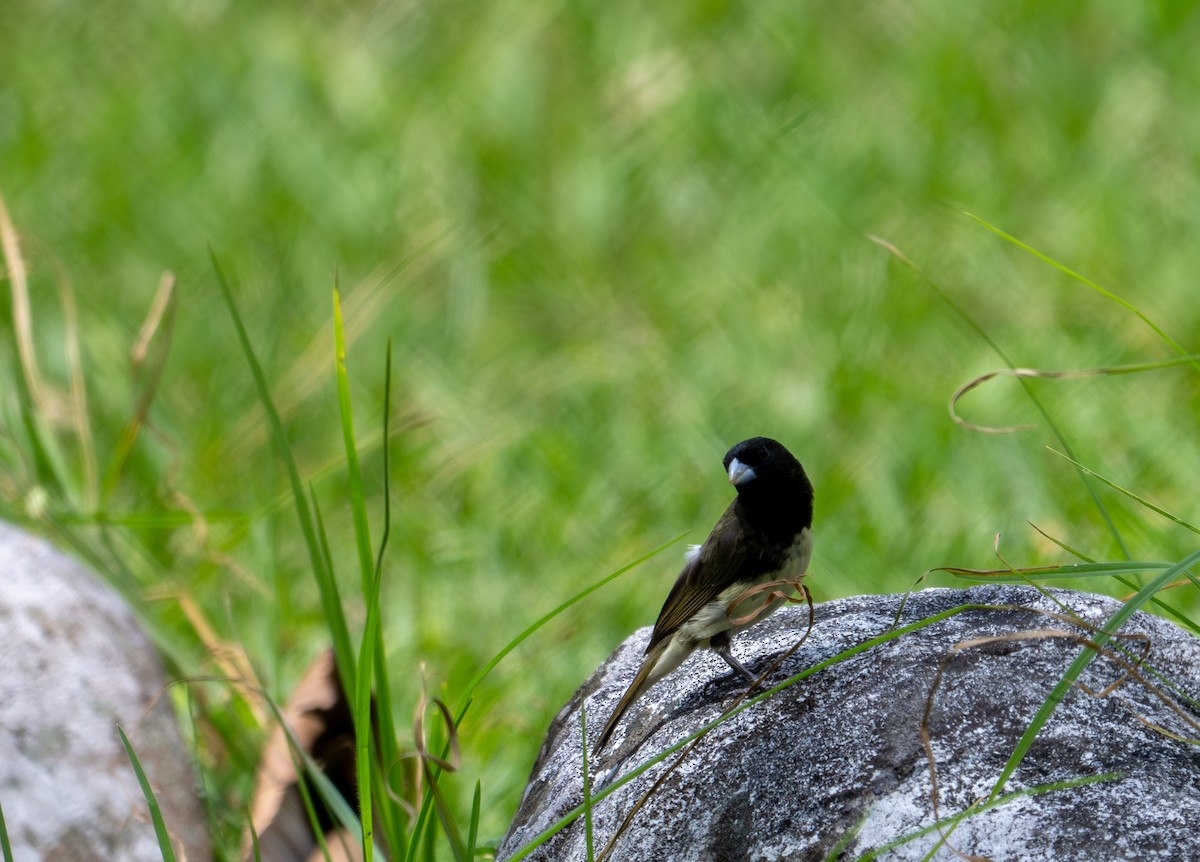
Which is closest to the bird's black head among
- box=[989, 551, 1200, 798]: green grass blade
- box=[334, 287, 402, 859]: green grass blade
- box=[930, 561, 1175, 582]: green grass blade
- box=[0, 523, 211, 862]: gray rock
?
box=[930, 561, 1175, 582]: green grass blade

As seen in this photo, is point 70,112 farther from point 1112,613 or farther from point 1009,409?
point 1112,613

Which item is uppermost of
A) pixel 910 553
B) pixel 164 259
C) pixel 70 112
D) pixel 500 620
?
pixel 70 112

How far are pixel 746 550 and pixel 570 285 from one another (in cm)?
296

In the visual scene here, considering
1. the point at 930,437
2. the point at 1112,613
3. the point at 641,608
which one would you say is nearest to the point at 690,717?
the point at 1112,613

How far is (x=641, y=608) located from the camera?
407cm

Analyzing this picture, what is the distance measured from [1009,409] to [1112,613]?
2.53 metres

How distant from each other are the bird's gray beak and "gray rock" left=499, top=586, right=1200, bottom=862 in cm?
27

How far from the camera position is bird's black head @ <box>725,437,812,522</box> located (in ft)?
8.18

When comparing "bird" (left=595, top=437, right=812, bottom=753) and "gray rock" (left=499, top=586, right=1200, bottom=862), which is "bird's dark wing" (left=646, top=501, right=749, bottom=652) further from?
"gray rock" (left=499, top=586, right=1200, bottom=862)

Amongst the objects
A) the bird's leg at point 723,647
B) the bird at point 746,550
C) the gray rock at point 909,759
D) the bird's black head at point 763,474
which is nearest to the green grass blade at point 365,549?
the gray rock at point 909,759

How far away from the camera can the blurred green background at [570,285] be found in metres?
4.20

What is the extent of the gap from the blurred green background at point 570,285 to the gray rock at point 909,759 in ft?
3.92

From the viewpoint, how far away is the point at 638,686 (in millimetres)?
2334

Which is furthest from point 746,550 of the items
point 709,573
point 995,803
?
point 995,803
